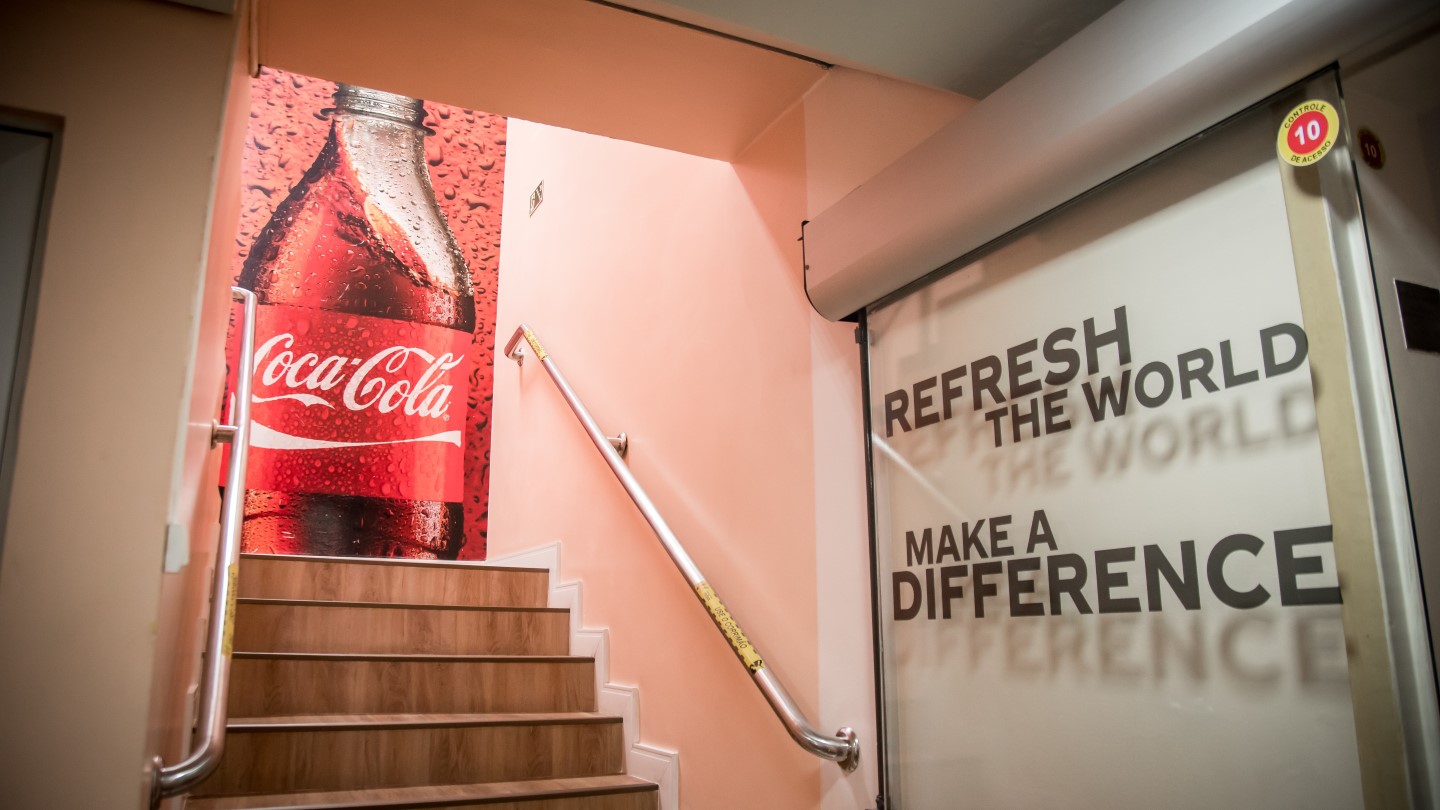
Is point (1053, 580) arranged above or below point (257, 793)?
above

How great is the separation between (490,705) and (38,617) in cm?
173

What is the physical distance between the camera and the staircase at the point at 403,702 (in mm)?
2342

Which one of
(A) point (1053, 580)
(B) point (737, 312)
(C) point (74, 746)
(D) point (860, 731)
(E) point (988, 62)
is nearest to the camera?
(C) point (74, 746)

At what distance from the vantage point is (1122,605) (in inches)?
54.1

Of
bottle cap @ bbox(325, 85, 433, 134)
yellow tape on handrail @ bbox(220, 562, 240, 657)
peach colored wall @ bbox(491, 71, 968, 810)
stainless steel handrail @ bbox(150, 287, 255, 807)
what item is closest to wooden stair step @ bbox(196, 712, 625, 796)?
peach colored wall @ bbox(491, 71, 968, 810)

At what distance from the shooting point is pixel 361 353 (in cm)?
441

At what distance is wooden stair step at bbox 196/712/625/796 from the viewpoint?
7.65 ft

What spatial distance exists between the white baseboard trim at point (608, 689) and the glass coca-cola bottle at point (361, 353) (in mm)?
839

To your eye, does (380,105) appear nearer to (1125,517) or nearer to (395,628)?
(395,628)

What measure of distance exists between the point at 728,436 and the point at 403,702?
1225mm

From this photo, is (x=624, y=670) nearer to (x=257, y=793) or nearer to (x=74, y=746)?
(x=257, y=793)

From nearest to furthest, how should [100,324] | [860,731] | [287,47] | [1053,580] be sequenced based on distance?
[100,324] < [1053,580] < [860,731] < [287,47]

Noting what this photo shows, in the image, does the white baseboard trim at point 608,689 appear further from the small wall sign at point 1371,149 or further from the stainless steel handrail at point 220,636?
the small wall sign at point 1371,149

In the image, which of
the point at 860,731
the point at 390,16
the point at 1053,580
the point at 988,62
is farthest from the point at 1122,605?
the point at 390,16
